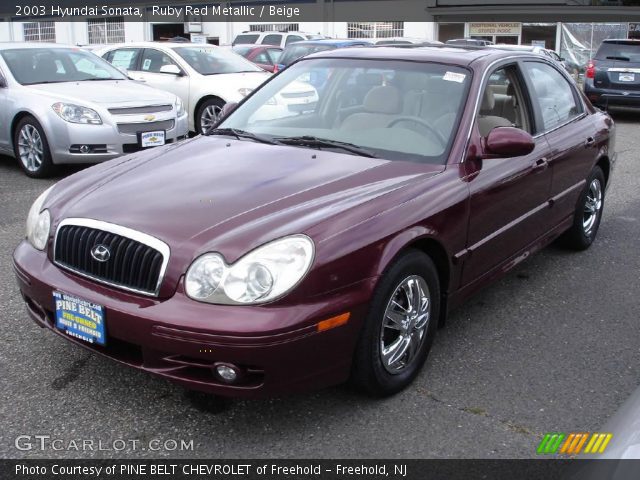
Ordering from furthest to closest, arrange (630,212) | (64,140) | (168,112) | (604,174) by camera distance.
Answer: (168,112) → (64,140) → (630,212) → (604,174)

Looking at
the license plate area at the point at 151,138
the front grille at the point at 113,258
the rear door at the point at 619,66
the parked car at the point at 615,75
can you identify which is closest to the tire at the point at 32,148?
the license plate area at the point at 151,138

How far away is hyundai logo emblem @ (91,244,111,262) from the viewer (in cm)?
291

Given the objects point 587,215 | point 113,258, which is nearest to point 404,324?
point 113,258

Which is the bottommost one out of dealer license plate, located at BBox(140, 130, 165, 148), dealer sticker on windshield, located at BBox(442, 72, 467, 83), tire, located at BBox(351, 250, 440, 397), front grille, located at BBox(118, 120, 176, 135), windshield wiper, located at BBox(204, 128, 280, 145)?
tire, located at BBox(351, 250, 440, 397)

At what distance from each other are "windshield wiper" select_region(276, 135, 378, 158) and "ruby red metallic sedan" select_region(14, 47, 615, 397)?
13 millimetres

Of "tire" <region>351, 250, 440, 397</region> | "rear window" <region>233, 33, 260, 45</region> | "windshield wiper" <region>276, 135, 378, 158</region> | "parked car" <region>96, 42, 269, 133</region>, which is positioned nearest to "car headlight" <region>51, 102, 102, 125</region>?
"parked car" <region>96, 42, 269, 133</region>

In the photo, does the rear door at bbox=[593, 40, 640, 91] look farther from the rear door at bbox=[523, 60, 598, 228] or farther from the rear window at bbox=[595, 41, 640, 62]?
the rear door at bbox=[523, 60, 598, 228]

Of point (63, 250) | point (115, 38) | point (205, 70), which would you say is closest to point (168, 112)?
point (205, 70)

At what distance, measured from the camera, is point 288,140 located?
3879 millimetres

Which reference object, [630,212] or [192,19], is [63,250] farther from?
[192,19]

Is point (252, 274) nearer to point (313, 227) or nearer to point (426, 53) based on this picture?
point (313, 227)

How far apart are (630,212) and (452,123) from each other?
3.79m

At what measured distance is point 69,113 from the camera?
7512 mm

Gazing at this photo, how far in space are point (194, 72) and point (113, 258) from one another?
788 centimetres
